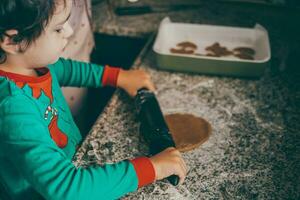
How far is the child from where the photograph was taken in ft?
2.39

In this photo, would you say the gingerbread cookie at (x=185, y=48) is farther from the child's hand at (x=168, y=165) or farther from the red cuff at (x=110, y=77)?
the child's hand at (x=168, y=165)

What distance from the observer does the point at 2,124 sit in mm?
733

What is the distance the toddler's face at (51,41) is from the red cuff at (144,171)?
0.96 feet

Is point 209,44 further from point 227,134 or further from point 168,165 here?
point 168,165

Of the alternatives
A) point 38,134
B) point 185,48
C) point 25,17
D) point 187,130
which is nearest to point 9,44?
point 25,17

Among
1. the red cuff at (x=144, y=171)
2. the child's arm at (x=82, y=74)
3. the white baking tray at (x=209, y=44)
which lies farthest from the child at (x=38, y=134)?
the white baking tray at (x=209, y=44)

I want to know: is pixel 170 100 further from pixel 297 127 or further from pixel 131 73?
pixel 297 127

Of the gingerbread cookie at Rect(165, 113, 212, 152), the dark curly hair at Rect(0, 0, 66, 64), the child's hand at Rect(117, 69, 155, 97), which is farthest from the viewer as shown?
the child's hand at Rect(117, 69, 155, 97)

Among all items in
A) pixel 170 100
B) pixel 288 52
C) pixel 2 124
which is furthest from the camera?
pixel 288 52

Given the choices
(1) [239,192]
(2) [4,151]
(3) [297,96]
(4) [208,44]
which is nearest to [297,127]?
(3) [297,96]

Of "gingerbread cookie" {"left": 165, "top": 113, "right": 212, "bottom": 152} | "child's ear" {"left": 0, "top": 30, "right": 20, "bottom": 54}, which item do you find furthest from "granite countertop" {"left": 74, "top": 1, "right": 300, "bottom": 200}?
"child's ear" {"left": 0, "top": 30, "right": 20, "bottom": 54}

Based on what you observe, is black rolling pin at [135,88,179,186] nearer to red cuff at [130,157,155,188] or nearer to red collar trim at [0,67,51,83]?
red cuff at [130,157,155,188]

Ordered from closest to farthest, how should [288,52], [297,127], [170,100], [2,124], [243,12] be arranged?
1. [2,124]
2. [297,127]
3. [170,100]
4. [288,52]
5. [243,12]

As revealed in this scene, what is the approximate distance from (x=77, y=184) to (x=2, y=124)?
0.61 feet
